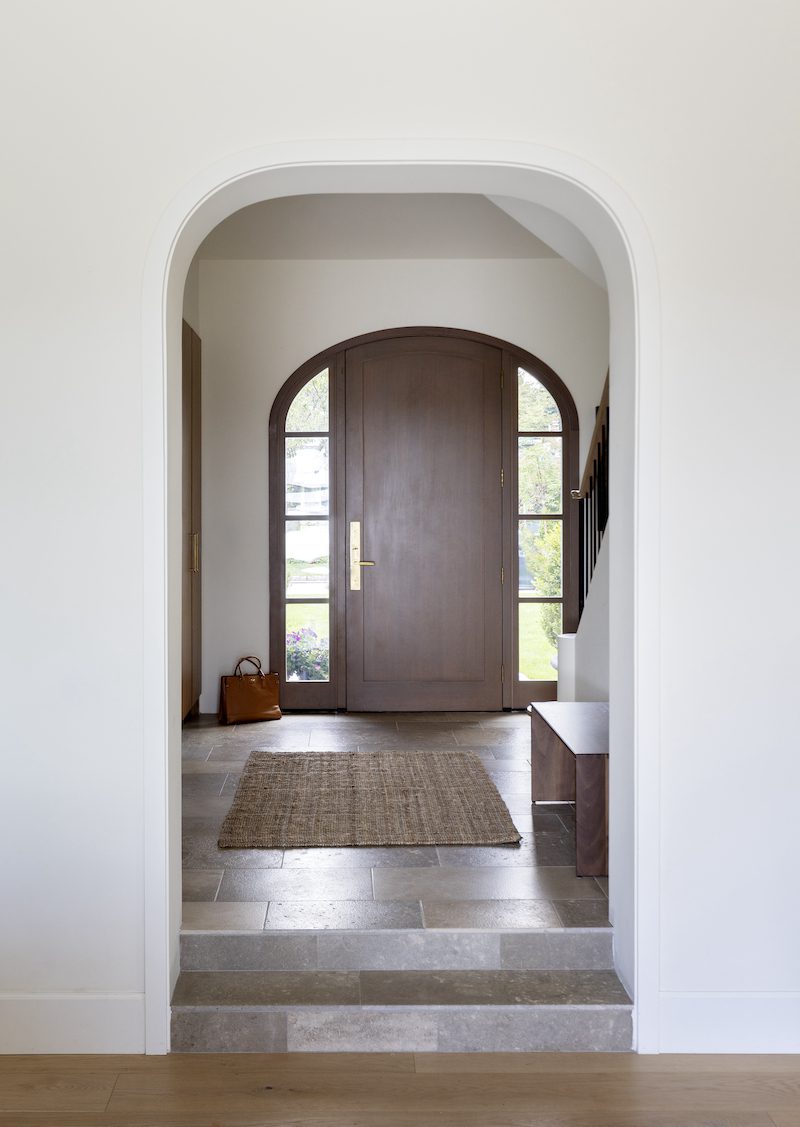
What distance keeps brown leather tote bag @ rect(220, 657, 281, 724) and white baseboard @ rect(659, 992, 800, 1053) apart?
3.13 metres

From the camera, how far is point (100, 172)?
2.36 meters

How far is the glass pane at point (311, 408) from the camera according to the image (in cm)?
545

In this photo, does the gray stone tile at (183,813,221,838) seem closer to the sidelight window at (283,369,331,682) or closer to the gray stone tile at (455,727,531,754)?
the gray stone tile at (455,727,531,754)

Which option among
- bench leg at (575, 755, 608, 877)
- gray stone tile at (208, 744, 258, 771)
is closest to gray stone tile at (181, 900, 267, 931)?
bench leg at (575, 755, 608, 877)

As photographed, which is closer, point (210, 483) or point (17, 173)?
point (17, 173)

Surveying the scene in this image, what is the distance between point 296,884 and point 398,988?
52cm

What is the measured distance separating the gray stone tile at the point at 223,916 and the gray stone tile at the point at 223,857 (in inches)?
11.0

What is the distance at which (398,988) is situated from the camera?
250cm

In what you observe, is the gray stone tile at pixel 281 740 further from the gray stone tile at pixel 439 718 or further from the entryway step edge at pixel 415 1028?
the entryway step edge at pixel 415 1028

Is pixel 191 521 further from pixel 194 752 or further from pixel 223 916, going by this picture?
pixel 223 916

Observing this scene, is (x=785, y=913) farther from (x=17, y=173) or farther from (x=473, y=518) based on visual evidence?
(x=473, y=518)

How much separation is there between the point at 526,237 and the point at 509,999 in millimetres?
3890

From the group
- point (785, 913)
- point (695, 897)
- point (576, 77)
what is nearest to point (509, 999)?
point (695, 897)

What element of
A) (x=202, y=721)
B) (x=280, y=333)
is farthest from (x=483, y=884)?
(x=280, y=333)
